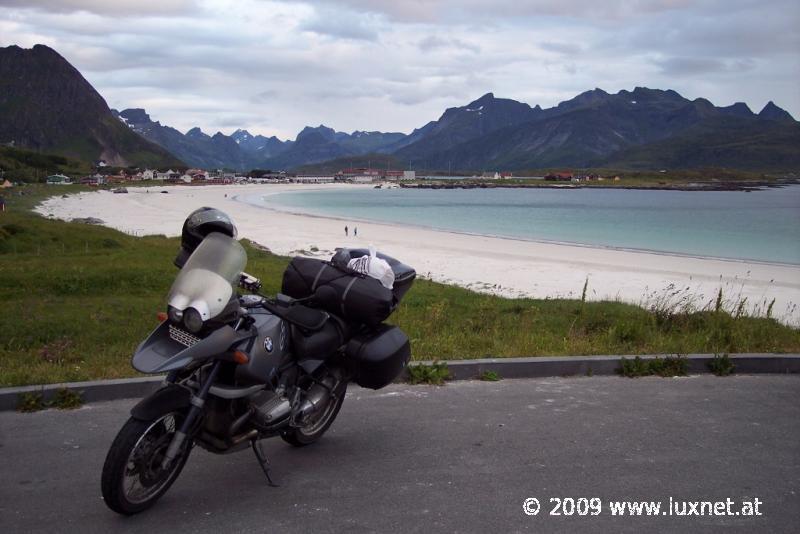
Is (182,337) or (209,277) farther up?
(209,277)

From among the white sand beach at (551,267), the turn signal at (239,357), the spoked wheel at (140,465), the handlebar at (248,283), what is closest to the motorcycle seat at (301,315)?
the handlebar at (248,283)

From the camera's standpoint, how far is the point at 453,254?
29.8m

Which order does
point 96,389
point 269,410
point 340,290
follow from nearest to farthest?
point 269,410 < point 340,290 < point 96,389

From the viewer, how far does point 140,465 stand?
159 inches

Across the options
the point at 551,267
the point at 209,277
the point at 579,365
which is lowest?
the point at 551,267

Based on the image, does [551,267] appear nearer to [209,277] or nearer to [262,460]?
A: [262,460]

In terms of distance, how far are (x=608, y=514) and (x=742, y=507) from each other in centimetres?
83

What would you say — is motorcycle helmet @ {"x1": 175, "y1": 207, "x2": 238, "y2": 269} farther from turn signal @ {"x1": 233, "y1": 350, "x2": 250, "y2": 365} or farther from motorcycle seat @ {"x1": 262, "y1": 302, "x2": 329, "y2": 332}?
turn signal @ {"x1": 233, "y1": 350, "x2": 250, "y2": 365}

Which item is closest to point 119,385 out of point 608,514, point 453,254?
point 608,514

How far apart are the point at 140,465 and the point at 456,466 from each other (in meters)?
2.02

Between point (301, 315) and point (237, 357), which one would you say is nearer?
point (237, 357)

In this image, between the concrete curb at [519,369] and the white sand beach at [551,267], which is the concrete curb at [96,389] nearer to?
the concrete curb at [519,369]

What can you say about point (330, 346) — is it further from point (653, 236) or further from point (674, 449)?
point (653, 236)

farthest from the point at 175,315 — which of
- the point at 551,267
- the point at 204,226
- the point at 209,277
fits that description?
the point at 551,267
